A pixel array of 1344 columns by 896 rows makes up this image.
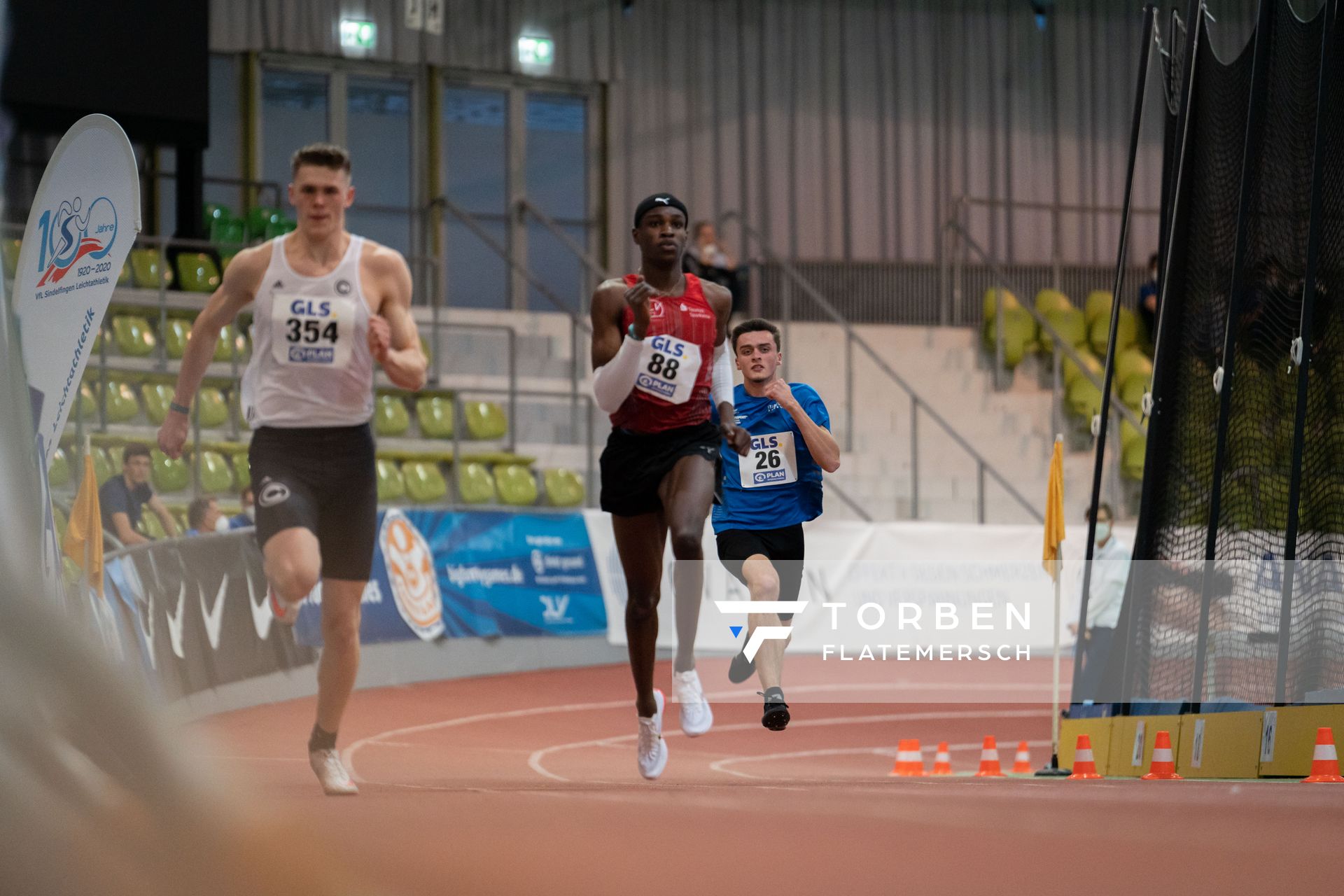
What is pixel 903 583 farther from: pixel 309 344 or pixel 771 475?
pixel 309 344

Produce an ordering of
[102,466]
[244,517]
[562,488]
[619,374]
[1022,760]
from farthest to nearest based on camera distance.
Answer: [562,488] → [244,517] → [102,466] → [1022,760] → [619,374]

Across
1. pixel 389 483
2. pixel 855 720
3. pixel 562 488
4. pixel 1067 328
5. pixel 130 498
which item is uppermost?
pixel 1067 328

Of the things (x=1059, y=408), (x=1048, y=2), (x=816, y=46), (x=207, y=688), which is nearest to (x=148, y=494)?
(x=207, y=688)

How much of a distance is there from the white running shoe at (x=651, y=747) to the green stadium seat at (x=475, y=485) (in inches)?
386

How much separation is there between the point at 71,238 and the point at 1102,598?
9.33 m

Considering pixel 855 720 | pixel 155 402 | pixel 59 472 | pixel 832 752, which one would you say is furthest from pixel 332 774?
pixel 155 402

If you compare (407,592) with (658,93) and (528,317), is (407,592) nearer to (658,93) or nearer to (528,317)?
(528,317)

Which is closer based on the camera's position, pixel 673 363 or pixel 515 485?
pixel 673 363

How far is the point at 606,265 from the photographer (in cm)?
2372

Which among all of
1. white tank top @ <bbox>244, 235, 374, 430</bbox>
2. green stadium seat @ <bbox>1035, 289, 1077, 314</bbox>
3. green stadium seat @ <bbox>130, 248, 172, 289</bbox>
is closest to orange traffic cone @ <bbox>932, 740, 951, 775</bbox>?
white tank top @ <bbox>244, 235, 374, 430</bbox>

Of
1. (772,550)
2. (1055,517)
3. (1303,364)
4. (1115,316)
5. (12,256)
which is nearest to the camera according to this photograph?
(772,550)

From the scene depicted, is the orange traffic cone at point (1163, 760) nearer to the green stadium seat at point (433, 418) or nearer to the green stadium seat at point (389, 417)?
the green stadium seat at point (389, 417)

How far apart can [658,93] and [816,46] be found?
2.60m

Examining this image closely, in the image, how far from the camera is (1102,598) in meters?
13.4
